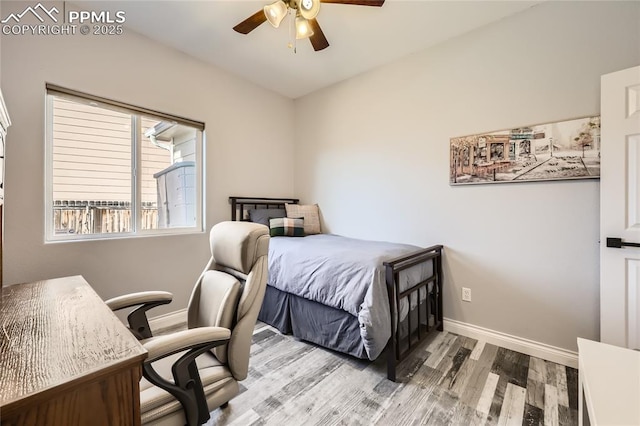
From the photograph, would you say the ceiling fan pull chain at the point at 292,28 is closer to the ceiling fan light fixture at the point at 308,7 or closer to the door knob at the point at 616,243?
the ceiling fan light fixture at the point at 308,7

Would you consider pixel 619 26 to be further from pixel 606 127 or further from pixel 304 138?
pixel 304 138

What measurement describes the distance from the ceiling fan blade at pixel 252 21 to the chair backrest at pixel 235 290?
149 cm

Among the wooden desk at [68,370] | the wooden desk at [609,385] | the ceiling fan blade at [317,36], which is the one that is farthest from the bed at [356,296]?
the ceiling fan blade at [317,36]

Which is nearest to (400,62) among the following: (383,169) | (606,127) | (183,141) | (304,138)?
(383,169)

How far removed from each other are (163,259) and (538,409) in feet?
9.63

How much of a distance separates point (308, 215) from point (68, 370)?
2761 millimetres

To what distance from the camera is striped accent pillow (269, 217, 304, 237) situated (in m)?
3.04

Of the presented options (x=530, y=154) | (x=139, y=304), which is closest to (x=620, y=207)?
(x=530, y=154)

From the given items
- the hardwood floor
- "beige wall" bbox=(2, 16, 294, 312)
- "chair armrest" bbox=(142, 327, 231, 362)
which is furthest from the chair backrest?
"beige wall" bbox=(2, 16, 294, 312)

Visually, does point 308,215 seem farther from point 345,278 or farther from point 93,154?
point 93,154

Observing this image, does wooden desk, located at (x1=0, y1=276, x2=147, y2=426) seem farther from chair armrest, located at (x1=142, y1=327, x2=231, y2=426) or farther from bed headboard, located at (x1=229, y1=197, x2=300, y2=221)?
bed headboard, located at (x1=229, y1=197, x2=300, y2=221)

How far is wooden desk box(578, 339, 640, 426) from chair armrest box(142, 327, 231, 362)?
Answer: 42.1 inches

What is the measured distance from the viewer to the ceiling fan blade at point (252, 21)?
183cm

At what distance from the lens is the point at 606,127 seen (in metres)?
1.69
